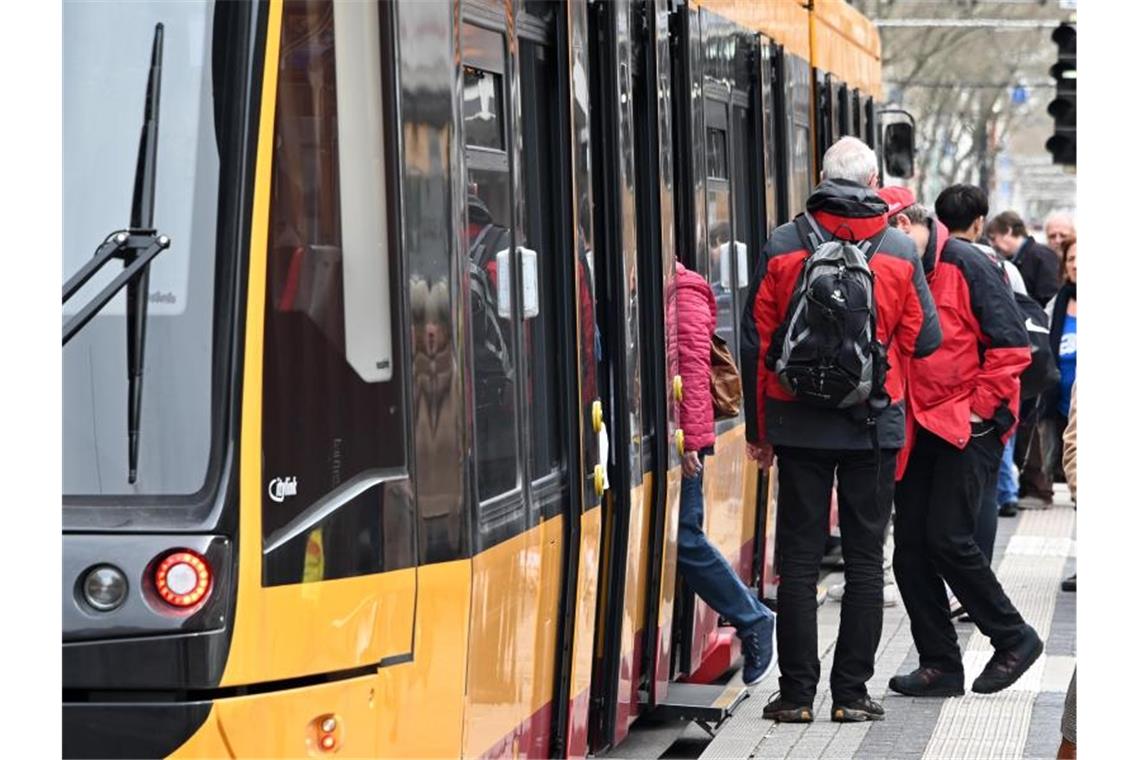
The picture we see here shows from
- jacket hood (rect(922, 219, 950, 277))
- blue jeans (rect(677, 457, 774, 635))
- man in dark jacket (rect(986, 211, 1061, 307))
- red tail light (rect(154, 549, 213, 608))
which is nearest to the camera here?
red tail light (rect(154, 549, 213, 608))

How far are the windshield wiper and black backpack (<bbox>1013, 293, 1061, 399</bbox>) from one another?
7192 mm

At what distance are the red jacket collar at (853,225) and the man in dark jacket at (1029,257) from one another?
934 cm

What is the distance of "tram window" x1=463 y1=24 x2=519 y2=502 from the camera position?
5379 millimetres

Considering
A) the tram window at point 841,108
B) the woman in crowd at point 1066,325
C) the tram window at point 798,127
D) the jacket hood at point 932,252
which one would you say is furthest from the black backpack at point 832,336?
the tram window at point 841,108

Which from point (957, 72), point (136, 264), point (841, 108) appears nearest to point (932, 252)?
point (136, 264)

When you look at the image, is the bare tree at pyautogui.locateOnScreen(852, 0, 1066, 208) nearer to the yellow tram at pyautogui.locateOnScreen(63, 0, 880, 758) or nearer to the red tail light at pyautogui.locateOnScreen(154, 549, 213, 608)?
the yellow tram at pyautogui.locateOnScreen(63, 0, 880, 758)

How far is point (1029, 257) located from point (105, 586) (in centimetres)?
1327

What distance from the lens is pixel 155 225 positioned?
15.3 feet

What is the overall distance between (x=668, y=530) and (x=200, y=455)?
3232 millimetres

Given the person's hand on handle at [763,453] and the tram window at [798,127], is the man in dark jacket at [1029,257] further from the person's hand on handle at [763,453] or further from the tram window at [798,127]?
the person's hand on handle at [763,453]

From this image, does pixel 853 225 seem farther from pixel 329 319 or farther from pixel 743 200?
pixel 329 319

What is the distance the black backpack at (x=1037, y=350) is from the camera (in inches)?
446

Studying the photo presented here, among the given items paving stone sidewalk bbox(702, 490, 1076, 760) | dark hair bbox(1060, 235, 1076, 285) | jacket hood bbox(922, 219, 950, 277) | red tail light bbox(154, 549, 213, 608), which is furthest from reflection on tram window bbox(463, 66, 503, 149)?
dark hair bbox(1060, 235, 1076, 285)
